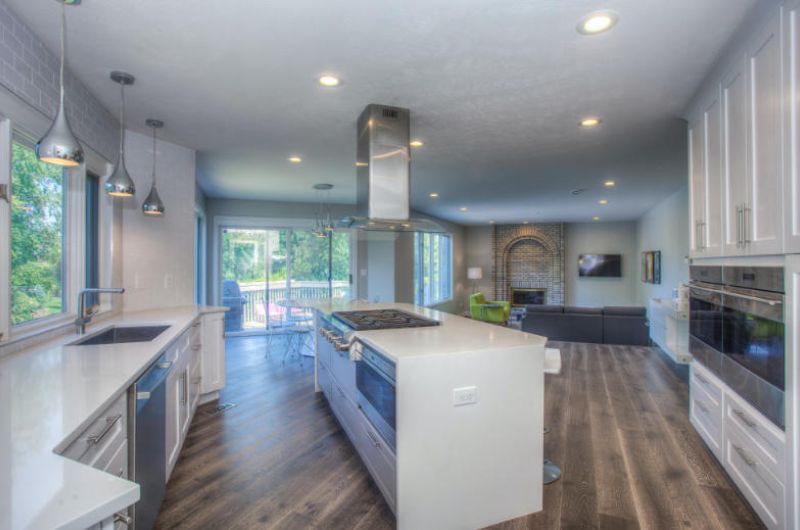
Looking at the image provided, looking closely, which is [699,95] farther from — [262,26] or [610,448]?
[262,26]

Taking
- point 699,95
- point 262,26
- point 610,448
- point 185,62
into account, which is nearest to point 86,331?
point 185,62

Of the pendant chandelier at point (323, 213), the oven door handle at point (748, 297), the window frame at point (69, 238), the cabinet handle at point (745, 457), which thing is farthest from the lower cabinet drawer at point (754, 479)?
the pendant chandelier at point (323, 213)

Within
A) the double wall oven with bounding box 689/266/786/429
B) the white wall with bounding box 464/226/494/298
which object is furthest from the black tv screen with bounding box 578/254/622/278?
the double wall oven with bounding box 689/266/786/429

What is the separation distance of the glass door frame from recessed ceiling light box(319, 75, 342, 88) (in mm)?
3798

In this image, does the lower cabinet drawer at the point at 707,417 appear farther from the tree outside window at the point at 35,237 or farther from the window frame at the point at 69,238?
the tree outside window at the point at 35,237

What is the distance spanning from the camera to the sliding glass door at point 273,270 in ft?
23.4

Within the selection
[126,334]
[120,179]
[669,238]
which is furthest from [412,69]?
[669,238]

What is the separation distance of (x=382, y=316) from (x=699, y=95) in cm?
267

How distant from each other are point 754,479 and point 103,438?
2862mm

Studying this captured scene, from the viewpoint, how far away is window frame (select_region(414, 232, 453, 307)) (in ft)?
30.4

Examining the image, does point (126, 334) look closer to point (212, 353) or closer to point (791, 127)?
point (212, 353)

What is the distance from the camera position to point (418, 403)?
6.32ft

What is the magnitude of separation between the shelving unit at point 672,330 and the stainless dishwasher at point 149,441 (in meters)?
4.75

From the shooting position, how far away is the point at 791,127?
1.63 meters
